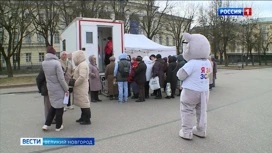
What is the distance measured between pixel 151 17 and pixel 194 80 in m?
34.8

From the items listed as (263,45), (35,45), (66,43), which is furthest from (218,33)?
(35,45)

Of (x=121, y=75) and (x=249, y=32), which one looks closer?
(x=121, y=75)

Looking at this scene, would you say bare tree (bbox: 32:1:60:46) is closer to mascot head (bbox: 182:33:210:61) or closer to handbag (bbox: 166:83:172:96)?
handbag (bbox: 166:83:172:96)

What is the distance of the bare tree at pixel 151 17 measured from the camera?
39.1m

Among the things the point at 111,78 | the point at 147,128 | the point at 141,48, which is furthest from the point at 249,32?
the point at 147,128

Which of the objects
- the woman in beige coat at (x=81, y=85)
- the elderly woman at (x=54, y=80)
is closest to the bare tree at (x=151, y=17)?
the woman in beige coat at (x=81, y=85)

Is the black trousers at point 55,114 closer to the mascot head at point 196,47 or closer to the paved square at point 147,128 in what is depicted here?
the paved square at point 147,128

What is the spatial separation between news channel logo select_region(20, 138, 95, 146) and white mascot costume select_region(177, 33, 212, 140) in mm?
1920

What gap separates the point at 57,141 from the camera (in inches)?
209

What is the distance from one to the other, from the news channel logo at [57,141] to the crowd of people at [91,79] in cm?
78

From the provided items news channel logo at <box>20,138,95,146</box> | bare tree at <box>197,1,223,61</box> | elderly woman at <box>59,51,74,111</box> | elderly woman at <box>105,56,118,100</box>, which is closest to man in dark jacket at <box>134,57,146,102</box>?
elderly woman at <box>105,56,118,100</box>

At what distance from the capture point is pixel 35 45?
58156 millimetres

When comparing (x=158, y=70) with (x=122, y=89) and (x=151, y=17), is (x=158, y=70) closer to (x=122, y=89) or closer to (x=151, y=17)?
(x=122, y=89)

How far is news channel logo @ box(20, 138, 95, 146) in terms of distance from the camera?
5.20 meters
